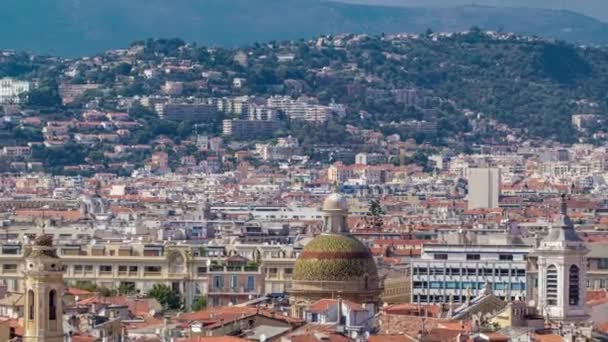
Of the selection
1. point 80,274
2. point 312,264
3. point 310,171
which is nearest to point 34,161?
point 310,171

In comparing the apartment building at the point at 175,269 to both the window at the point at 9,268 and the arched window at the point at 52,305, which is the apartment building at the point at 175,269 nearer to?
the window at the point at 9,268

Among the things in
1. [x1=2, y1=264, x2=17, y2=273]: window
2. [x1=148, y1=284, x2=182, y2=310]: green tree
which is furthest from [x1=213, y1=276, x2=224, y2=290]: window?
[x1=2, y1=264, x2=17, y2=273]: window

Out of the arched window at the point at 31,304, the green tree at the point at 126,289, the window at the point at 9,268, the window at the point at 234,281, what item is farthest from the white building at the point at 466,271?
the arched window at the point at 31,304

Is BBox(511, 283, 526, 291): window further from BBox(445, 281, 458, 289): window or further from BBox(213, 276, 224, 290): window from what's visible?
BBox(213, 276, 224, 290): window

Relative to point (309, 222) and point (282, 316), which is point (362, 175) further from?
point (282, 316)

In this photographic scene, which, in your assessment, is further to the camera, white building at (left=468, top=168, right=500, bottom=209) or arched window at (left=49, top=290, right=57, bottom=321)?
white building at (left=468, top=168, right=500, bottom=209)
